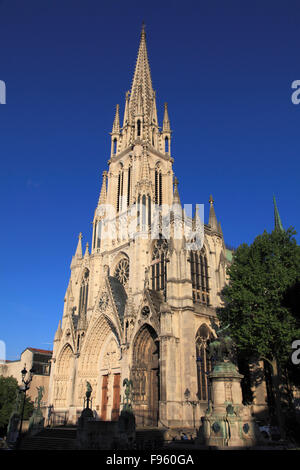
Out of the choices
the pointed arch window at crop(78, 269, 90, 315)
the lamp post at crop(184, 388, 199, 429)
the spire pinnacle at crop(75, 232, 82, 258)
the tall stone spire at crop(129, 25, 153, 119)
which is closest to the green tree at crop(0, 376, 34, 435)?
the pointed arch window at crop(78, 269, 90, 315)

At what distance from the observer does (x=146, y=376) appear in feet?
103

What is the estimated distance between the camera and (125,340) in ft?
105

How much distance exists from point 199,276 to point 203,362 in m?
8.13

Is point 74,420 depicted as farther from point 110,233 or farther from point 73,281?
point 110,233

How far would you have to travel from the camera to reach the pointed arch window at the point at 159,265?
1387 inches

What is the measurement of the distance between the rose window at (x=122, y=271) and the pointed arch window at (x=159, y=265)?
4570mm

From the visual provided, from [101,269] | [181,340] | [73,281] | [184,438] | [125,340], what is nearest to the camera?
[184,438]

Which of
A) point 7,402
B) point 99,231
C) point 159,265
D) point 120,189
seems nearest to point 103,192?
point 120,189

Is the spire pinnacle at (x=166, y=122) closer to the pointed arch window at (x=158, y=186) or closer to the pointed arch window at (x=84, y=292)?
the pointed arch window at (x=158, y=186)

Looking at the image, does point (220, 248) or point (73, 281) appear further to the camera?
point (73, 281)

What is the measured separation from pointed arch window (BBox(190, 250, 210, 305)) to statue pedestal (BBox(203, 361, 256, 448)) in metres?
13.6
